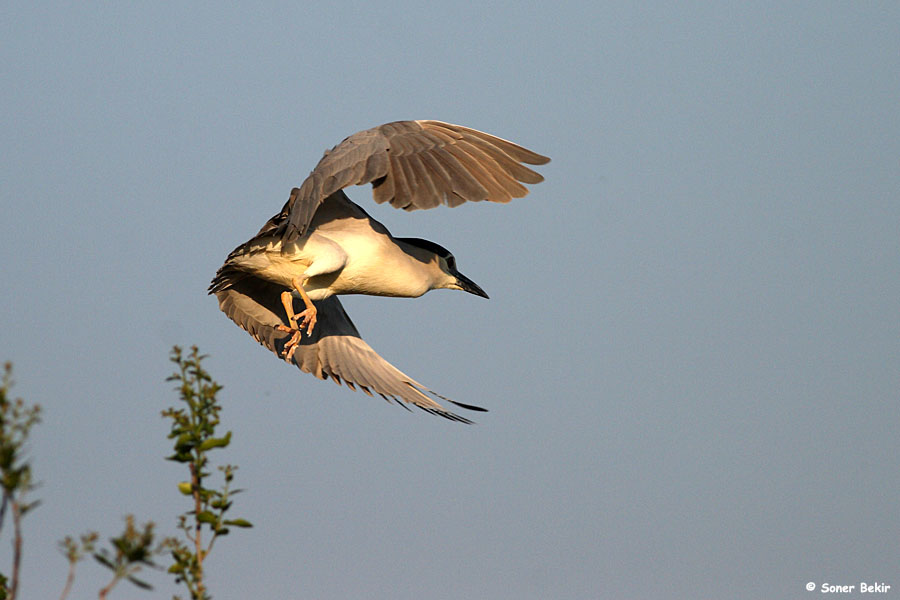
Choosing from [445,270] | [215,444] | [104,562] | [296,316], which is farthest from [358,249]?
[104,562]

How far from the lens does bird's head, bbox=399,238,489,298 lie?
1012 centimetres

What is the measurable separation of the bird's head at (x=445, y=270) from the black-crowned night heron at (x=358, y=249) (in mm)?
13

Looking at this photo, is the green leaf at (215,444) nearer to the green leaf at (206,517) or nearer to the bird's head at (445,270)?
the green leaf at (206,517)

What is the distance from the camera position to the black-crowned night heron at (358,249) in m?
7.18

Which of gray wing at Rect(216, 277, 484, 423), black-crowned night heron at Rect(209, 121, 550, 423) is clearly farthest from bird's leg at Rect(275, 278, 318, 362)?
gray wing at Rect(216, 277, 484, 423)

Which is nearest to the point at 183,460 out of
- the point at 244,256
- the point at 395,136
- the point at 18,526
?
the point at 18,526

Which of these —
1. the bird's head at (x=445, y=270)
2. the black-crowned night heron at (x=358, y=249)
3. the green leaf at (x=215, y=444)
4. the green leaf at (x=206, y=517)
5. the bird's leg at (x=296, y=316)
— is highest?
the bird's head at (x=445, y=270)

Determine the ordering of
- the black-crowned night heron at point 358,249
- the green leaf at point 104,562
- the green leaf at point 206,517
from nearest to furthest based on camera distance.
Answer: the green leaf at point 104,562
the green leaf at point 206,517
the black-crowned night heron at point 358,249

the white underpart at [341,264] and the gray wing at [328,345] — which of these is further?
the gray wing at [328,345]

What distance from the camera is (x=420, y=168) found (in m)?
7.33

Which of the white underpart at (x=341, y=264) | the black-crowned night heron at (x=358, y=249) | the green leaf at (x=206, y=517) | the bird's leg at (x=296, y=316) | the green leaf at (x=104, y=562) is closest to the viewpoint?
the green leaf at (x=104, y=562)

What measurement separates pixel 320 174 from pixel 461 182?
1164mm

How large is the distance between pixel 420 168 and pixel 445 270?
129 inches

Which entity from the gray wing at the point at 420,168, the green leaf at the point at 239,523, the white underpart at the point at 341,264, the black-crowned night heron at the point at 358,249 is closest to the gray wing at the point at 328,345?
the black-crowned night heron at the point at 358,249
